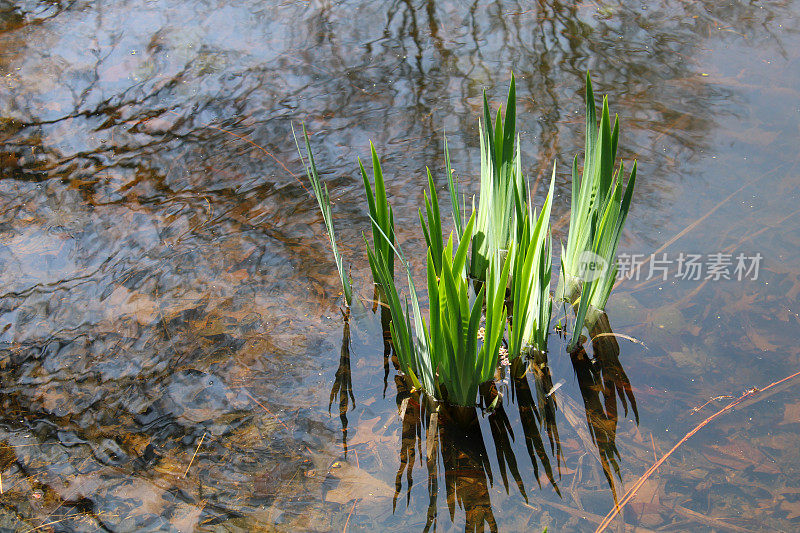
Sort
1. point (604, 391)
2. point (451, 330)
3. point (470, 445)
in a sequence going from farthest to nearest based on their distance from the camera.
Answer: point (604, 391) < point (470, 445) < point (451, 330)

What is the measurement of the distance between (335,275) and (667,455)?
4.00 ft

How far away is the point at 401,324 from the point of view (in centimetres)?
179

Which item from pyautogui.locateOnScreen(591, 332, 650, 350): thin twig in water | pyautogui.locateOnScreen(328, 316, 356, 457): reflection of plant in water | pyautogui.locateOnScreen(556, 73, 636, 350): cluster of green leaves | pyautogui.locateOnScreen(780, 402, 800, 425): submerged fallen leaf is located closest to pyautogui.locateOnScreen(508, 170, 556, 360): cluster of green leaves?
pyautogui.locateOnScreen(556, 73, 636, 350): cluster of green leaves

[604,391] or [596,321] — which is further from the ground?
[596,321]

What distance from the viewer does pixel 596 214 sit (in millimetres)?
1851

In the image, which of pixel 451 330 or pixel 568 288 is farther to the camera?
pixel 568 288

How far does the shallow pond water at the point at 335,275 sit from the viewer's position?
1.78 meters

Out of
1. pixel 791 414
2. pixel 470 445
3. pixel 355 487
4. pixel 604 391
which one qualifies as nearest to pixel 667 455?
pixel 604 391

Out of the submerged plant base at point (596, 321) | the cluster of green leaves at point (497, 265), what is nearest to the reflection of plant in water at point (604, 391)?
the submerged plant base at point (596, 321)

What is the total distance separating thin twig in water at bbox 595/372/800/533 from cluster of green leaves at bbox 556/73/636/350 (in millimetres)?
399

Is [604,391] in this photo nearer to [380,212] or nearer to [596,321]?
[596,321]

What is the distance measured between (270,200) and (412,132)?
76cm

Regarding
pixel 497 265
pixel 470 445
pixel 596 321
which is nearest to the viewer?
pixel 497 265

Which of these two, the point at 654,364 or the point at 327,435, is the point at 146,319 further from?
the point at 654,364
